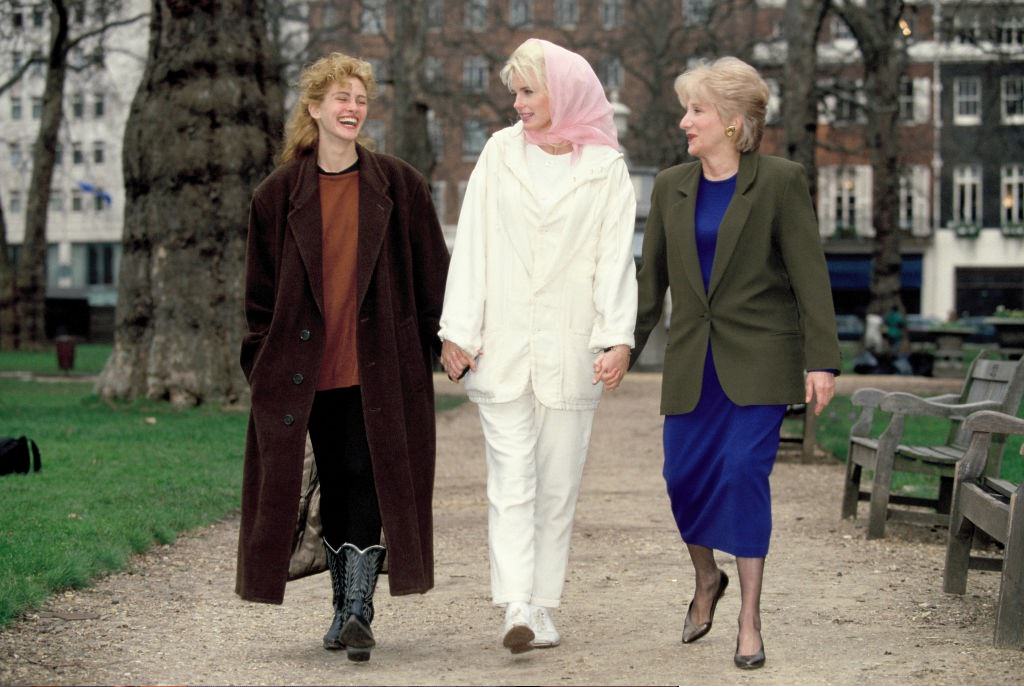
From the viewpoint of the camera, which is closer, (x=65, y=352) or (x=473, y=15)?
(x=65, y=352)

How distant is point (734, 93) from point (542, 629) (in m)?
1.97

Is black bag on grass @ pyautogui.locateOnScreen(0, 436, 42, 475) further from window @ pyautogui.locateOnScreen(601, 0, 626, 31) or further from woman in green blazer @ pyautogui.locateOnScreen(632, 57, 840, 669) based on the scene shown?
window @ pyautogui.locateOnScreen(601, 0, 626, 31)

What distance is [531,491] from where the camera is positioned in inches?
221

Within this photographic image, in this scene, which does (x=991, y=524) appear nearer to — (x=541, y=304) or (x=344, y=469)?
(x=541, y=304)

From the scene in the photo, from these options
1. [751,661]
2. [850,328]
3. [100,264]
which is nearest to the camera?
[751,661]

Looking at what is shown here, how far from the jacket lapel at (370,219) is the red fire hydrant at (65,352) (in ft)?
75.6

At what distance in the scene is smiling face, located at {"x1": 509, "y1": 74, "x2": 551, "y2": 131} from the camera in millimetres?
5672

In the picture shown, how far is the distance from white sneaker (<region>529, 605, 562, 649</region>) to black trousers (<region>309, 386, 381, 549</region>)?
606 millimetres

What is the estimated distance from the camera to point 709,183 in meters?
5.82

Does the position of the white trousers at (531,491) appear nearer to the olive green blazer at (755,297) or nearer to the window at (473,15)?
the olive green blazer at (755,297)

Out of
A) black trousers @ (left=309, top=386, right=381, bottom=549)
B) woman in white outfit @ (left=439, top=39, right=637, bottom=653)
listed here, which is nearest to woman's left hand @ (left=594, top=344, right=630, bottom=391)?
woman in white outfit @ (left=439, top=39, right=637, bottom=653)

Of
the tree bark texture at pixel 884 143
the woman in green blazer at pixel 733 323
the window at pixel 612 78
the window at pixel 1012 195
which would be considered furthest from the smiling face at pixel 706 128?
the window at pixel 1012 195

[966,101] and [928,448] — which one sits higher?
[966,101]

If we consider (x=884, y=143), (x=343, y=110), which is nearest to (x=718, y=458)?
(x=343, y=110)
